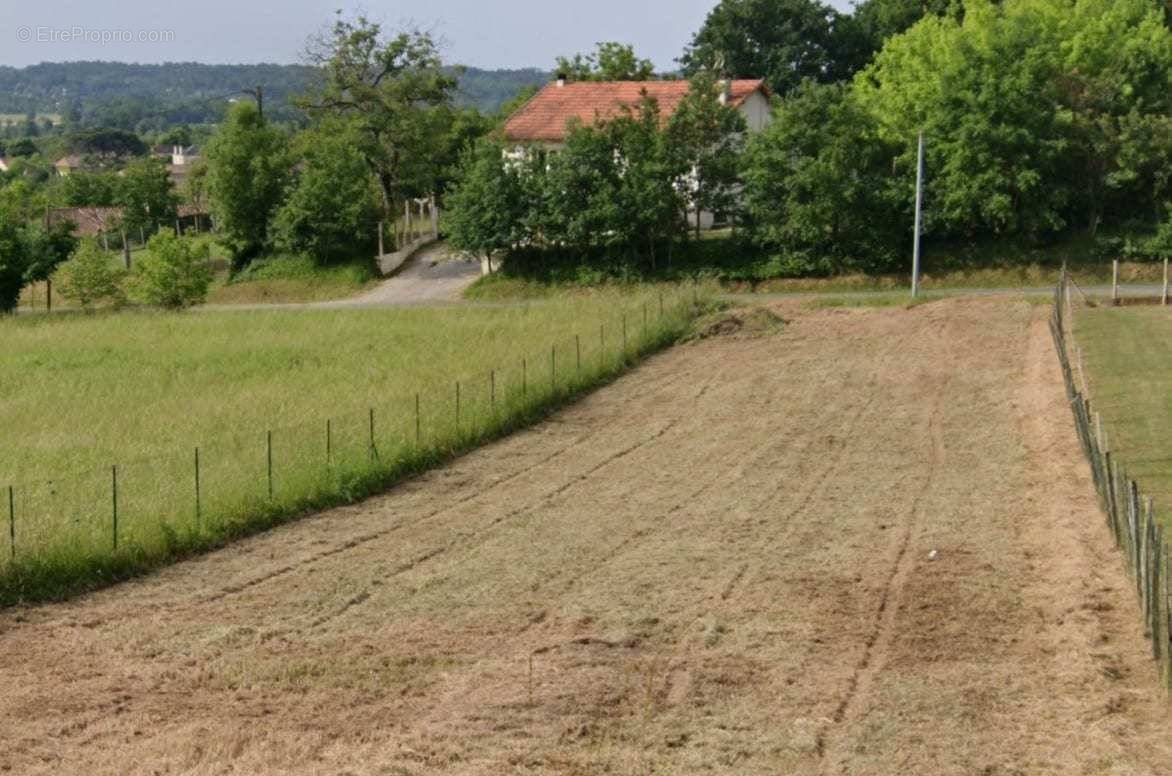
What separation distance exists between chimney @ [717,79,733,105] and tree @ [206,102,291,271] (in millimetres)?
20684

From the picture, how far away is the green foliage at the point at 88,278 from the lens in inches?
2485

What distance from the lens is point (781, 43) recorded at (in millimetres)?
94250

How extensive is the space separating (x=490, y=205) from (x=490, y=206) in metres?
0.04

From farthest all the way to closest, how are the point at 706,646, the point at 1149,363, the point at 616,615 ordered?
the point at 1149,363, the point at 616,615, the point at 706,646

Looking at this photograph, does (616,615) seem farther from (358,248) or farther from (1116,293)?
(358,248)

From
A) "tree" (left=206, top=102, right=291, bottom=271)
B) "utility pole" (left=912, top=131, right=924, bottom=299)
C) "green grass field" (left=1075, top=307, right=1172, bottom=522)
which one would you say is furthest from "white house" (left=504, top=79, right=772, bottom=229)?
"green grass field" (left=1075, top=307, right=1172, bottom=522)

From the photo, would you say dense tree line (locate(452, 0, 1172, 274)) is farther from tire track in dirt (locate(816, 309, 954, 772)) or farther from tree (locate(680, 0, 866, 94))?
tire track in dirt (locate(816, 309, 954, 772))

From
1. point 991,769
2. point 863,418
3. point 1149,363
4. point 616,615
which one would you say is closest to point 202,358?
point 863,418

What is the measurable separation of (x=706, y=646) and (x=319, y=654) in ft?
14.4

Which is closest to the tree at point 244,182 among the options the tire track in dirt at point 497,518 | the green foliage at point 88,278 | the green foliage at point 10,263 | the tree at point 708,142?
the green foliage at point 88,278

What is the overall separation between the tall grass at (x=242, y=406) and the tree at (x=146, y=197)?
116ft

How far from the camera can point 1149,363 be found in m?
38.1

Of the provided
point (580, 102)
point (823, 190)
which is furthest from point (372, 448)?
point (580, 102)

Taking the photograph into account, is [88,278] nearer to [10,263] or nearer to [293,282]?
[10,263]
